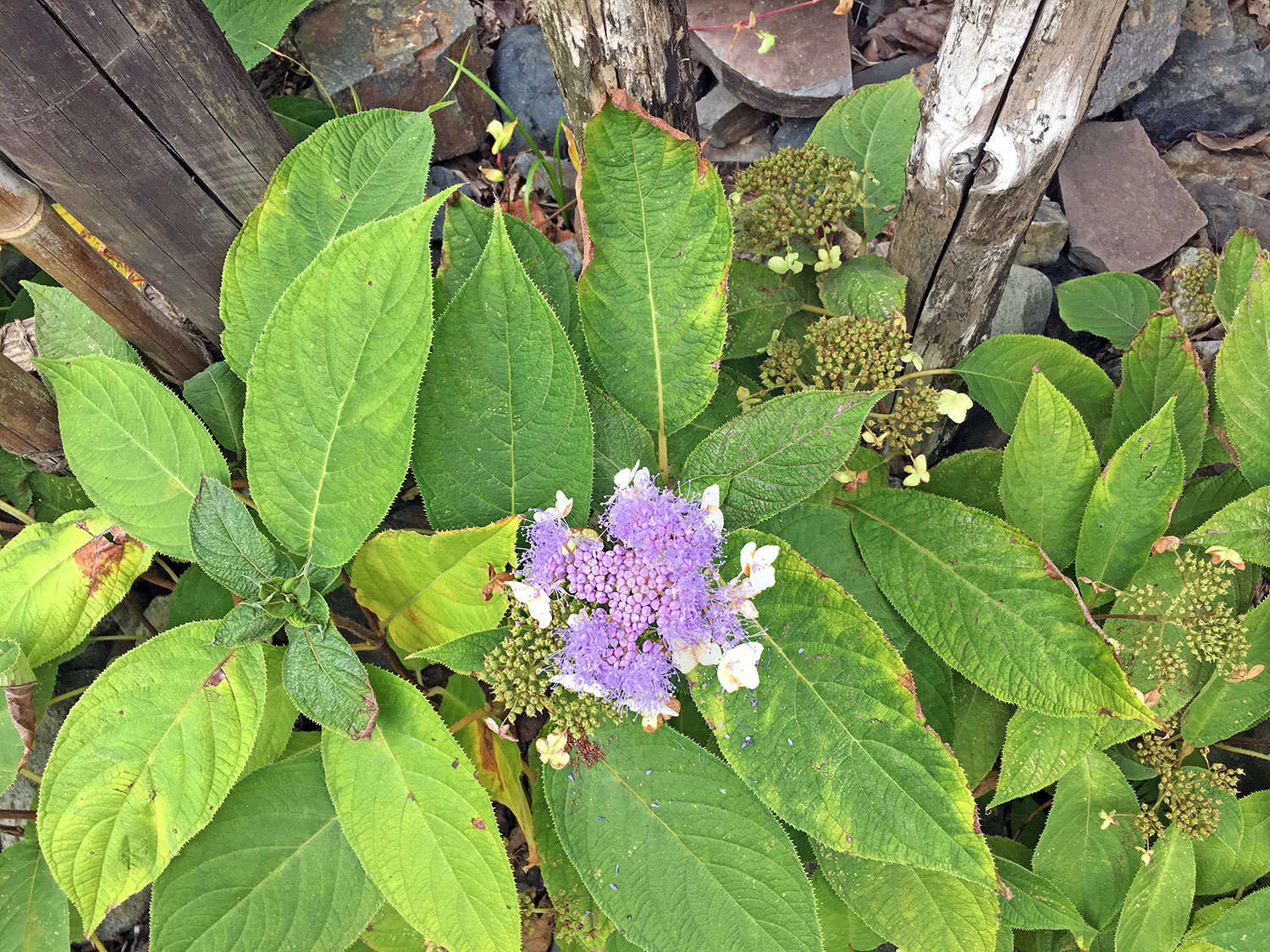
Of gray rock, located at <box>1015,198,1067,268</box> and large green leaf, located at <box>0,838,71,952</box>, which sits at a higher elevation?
large green leaf, located at <box>0,838,71,952</box>

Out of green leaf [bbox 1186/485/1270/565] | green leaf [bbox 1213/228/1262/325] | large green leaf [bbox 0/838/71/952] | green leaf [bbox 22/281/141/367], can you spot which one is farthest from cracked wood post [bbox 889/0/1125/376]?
large green leaf [bbox 0/838/71/952]

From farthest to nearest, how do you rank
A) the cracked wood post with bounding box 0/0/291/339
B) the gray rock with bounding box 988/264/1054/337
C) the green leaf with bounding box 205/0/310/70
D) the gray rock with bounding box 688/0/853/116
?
the gray rock with bounding box 688/0/853/116, the gray rock with bounding box 988/264/1054/337, the green leaf with bounding box 205/0/310/70, the cracked wood post with bounding box 0/0/291/339

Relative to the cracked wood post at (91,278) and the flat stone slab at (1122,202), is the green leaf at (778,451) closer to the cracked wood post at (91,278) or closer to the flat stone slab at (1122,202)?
the cracked wood post at (91,278)

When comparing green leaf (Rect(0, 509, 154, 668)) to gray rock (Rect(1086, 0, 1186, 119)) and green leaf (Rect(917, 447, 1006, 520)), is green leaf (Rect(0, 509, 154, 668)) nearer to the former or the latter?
green leaf (Rect(917, 447, 1006, 520))

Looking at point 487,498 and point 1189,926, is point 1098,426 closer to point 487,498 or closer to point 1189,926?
point 1189,926

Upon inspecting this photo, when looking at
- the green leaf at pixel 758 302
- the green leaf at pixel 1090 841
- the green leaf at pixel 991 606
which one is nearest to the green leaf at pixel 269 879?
the green leaf at pixel 991 606

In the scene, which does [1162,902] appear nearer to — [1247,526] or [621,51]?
[1247,526]
